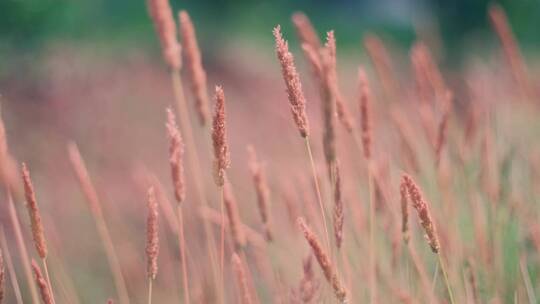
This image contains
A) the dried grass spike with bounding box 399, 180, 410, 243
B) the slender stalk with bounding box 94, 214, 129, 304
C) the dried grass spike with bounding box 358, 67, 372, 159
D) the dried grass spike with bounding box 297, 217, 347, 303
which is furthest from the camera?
the slender stalk with bounding box 94, 214, 129, 304

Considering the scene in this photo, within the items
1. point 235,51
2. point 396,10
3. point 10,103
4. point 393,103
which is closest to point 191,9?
point 235,51

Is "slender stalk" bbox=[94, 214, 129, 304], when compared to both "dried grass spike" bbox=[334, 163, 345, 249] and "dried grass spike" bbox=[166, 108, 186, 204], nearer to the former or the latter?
"dried grass spike" bbox=[166, 108, 186, 204]

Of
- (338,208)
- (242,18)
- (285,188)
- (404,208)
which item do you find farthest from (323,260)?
(242,18)

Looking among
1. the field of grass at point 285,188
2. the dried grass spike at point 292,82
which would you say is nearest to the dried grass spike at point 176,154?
the field of grass at point 285,188

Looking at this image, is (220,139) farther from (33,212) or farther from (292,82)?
(33,212)

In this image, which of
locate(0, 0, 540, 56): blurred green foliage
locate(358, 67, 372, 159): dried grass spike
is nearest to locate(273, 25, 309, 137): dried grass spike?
locate(358, 67, 372, 159): dried grass spike

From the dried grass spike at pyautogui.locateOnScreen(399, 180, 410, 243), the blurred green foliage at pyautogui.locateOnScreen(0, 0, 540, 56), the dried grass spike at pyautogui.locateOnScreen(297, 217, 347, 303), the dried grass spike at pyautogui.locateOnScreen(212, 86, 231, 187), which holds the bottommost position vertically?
the dried grass spike at pyautogui.locateOnScreen(297, 217, 347, 303)
